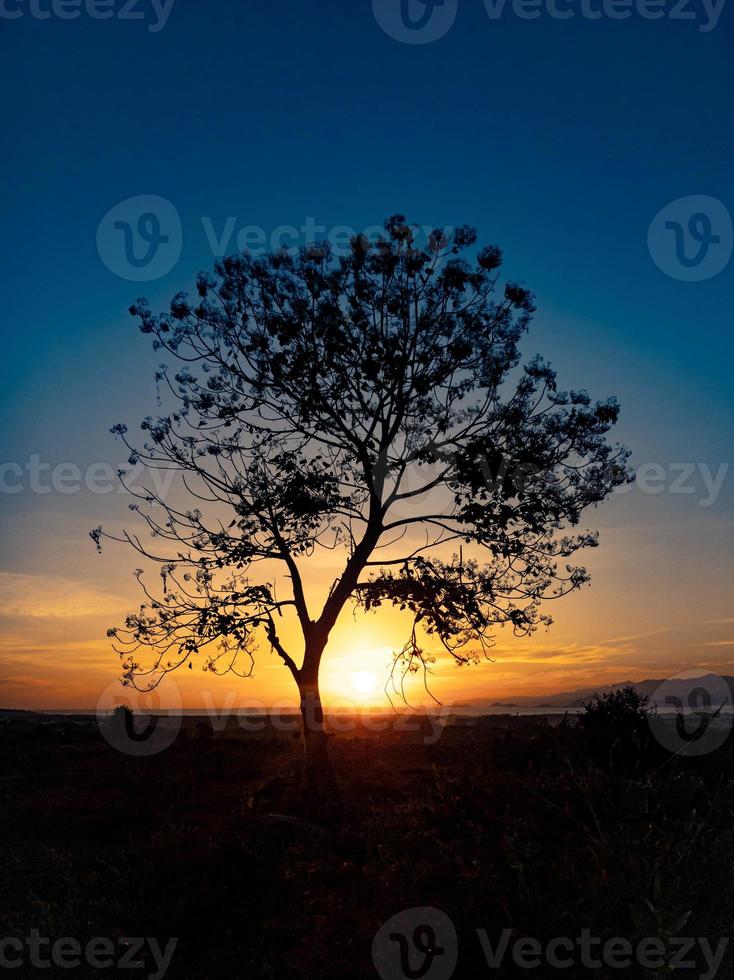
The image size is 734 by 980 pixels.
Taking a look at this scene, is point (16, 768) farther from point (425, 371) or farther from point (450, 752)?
point (425, 371)

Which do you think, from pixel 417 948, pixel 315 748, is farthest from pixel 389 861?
pixel 315 748

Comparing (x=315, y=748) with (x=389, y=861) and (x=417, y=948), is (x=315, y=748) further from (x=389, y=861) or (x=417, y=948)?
(x=417, y=948)

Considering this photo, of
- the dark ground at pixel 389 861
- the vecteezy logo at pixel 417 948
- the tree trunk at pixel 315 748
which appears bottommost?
the vecteezy logo at pixel 417 948

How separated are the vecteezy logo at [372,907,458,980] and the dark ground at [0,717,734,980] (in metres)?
0.14

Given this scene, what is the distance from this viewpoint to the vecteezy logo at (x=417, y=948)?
26.8 ft

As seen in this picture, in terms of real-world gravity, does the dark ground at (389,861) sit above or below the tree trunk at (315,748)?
below

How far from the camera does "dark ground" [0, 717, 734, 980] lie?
8242 millimetres

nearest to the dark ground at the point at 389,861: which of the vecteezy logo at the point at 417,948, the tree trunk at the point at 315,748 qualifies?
the vecteezy logo at the point at 417,948

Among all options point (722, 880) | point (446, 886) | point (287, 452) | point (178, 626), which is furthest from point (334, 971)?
point (287, 452)

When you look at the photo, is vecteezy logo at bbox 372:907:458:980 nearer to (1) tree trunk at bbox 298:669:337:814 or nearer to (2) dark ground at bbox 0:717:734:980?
Result: (2) dark ground at bbox 0:717:734:980

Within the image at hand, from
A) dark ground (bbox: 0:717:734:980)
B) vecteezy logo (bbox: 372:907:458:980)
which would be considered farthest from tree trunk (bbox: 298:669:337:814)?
vecteezy logo (bbox: 372:907:458:980)

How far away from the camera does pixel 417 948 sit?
8.44 meters

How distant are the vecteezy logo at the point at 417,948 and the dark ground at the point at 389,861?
5.4 inches

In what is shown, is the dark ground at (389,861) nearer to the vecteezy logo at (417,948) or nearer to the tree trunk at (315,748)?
the vecteezy logo at (417,948)
